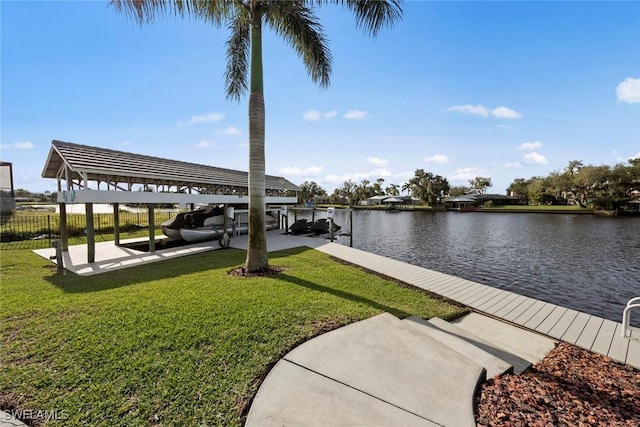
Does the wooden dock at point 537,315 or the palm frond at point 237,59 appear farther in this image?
the palm frond at point 237,59

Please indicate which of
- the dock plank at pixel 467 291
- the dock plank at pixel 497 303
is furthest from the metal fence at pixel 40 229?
the dock plank at pixel 497 303

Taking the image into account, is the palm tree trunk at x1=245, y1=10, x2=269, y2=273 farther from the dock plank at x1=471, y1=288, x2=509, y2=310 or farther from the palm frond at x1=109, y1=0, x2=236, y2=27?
the dock plank at x1=471, y1=288, x2=509, y2=310

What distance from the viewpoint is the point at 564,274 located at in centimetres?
1230

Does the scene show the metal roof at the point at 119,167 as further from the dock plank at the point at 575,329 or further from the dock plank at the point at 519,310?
the dock plank at the point at 575,329

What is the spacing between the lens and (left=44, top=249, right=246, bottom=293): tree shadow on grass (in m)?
6.98

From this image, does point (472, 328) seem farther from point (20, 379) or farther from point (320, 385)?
point (20, 379)

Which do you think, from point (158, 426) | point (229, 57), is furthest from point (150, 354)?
point (229, 57)

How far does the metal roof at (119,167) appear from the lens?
31.0ft

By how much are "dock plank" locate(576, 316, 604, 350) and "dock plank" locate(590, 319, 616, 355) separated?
0.16 feet

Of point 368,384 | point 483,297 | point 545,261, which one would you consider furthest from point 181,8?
point 545,261

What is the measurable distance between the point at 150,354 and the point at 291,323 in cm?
199

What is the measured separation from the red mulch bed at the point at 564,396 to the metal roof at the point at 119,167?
11.4m

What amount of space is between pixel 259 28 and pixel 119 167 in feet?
23.3

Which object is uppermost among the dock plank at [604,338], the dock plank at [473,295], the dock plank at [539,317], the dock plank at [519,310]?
the dock plank at [473,295]
